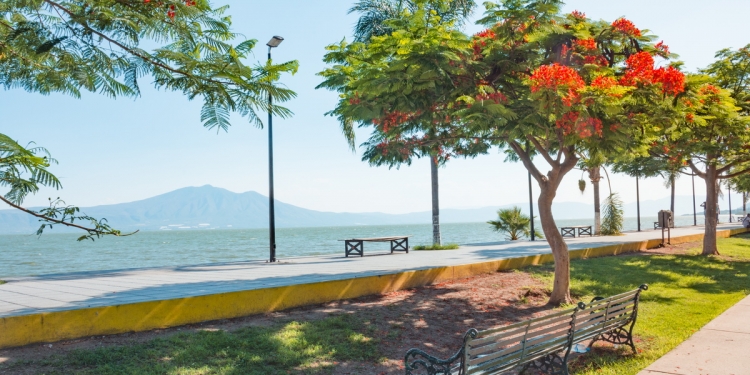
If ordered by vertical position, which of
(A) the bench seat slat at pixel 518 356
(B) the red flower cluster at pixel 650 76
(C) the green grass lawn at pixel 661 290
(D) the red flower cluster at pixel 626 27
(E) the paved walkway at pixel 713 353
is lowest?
(C) the green grass lawn at pixel 661 290

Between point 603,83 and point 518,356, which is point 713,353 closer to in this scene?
point 518,356

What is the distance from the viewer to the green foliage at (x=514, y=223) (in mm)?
31422

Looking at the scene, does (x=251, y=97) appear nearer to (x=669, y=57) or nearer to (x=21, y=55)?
(x=21, y=55)

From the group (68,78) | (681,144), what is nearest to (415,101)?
(68,78)

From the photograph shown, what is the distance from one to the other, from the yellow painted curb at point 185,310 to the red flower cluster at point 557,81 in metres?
5.19

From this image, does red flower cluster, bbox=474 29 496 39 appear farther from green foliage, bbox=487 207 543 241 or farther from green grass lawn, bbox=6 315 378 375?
green foliage, bbox=487 207 543 241

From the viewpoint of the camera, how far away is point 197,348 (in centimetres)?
689

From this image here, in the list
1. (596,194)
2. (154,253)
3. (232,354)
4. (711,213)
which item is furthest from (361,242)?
(154,253)

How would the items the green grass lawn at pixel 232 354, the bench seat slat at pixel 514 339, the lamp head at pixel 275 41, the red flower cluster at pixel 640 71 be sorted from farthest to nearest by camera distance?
1. the lamp head at pixel 275 41
2. the red flower cluster at pixel 640 71
3. the green grass lawn at pixel 232 354
4. the bench seat slat at pixel 514 339

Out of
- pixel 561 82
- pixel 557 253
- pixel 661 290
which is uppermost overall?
pixel 561 82

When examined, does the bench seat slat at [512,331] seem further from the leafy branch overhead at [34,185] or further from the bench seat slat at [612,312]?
the leafy branch overhead at [34,185]

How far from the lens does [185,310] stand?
820 centimetres

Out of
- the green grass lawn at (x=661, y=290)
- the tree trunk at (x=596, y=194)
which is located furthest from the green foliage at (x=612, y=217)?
the green grass lawn at (x=661, y=290)

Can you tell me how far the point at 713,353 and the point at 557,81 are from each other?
4190 mm
